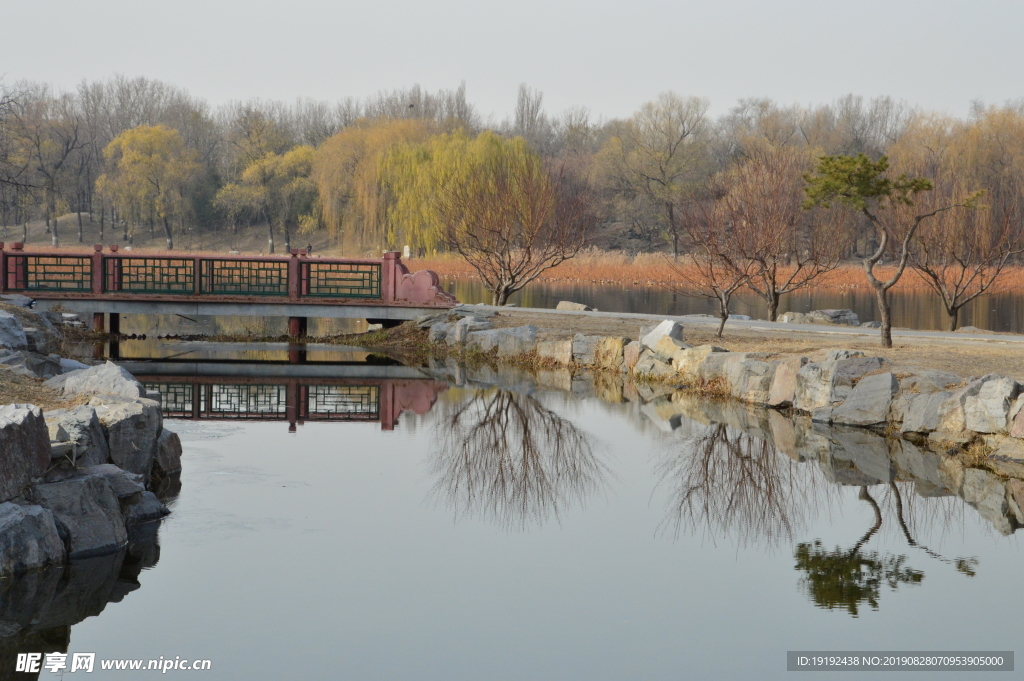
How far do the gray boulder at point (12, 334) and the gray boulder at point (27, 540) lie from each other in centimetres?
799

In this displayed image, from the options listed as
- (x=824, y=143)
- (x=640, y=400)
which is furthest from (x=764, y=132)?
(x=640, y=400)

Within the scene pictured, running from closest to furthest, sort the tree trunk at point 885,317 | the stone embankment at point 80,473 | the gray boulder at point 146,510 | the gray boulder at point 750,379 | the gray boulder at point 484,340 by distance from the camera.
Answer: the stone embankment at point 80,473, the gray boulder at point 146,510, the gray boulder at point 750,379, the tree trunk at point 885,317, the gray boulder at point 484,340

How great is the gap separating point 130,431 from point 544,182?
A: 20782mm

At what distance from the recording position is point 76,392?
12.2 m

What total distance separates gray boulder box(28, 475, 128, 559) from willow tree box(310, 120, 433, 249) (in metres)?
40.5

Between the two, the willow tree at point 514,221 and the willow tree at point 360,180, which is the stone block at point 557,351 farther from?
the willow tree at point 360,180

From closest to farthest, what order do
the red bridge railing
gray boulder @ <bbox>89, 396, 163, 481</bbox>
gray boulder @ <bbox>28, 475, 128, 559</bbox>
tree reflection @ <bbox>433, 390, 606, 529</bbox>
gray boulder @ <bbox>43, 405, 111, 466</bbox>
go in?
gray boulder @ <bbox>28, 475, 128, 559</bbox> < gray boulder @ <bbox>43, 405, 111, 466</bbox> < gray boulder @ <bbox>89, 396, 163, 481</bbox> < tree reflection @ <bbox>433, 390, 606, 529</bbox> < the red bridge railing

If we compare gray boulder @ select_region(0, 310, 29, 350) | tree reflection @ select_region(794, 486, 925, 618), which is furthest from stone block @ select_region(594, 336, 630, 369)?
tree reflection @ select_region(794, 486, 925, 618)

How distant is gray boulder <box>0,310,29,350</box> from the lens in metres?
16.3

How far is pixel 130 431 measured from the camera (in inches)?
435

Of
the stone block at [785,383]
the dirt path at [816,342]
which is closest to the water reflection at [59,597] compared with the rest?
the stone block at [785,383]

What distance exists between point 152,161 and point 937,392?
198ft

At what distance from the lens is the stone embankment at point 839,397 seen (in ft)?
43.5

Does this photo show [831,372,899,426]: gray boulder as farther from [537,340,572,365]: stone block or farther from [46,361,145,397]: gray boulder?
[46,361,145,397]: gray boulder
